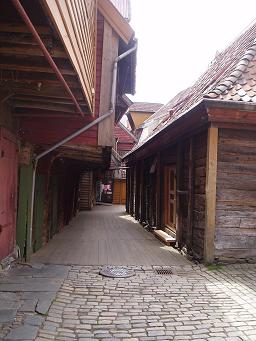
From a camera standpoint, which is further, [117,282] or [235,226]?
[235,226]

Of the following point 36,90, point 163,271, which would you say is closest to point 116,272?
point 163,271

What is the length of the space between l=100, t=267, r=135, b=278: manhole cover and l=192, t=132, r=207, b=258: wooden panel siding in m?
1.58

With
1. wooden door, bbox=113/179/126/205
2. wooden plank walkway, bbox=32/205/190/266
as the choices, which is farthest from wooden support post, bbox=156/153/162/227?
wooden door, bbox=113/179/126/205

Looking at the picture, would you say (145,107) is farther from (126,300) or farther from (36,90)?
(126,300)

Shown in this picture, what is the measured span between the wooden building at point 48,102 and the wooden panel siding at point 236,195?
2380 millimetres

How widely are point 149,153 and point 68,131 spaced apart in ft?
19.5

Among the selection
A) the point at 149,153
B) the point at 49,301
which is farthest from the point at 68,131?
the point at 149,153

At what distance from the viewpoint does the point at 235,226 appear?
7293mm

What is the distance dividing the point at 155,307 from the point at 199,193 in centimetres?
335

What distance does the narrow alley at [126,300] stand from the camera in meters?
4.05

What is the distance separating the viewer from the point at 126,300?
513 centimetres

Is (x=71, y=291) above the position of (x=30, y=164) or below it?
below

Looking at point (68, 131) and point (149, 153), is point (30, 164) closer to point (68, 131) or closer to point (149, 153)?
point (68, 131)

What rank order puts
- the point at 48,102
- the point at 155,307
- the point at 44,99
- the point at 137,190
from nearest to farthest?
the point at 155,307 → the point at 44,99 → the point at 48,102 → the point at 137,190
